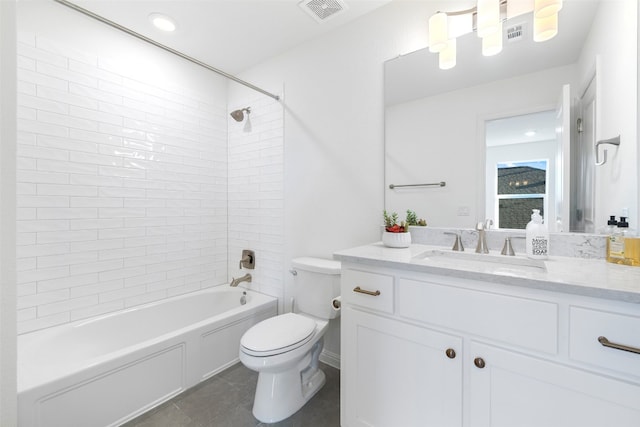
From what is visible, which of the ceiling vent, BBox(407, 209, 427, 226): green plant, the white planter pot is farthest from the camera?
the ceiling vent

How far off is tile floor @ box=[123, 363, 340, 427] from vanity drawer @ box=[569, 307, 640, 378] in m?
1.22

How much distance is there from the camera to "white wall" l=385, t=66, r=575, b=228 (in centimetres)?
137

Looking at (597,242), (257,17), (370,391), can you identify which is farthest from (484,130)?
(257,17)

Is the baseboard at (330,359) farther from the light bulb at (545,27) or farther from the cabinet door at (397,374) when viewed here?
the light bulb at (545,27)

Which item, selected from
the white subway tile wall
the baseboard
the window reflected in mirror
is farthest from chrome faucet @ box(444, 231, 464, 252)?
the white subway tile wall

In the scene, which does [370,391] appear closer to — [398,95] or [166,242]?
[398,95]

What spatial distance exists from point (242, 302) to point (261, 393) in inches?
40.8

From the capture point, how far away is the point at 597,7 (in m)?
1.22

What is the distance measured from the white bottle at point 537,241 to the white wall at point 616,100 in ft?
0.79

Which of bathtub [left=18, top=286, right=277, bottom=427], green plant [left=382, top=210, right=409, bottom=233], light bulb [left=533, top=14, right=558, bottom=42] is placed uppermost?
light bulb [left=533, top=14, right=558, bottom=42]

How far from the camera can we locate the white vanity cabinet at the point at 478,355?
797mm

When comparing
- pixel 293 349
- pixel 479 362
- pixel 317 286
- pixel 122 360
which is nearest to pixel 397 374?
pixel 479 362

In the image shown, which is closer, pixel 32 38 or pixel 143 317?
pixel 32 38

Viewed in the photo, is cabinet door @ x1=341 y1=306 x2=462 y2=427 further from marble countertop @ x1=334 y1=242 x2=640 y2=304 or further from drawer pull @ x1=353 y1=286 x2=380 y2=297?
marble countertop @ x1=334 y1=242 x2=640 y2=304
